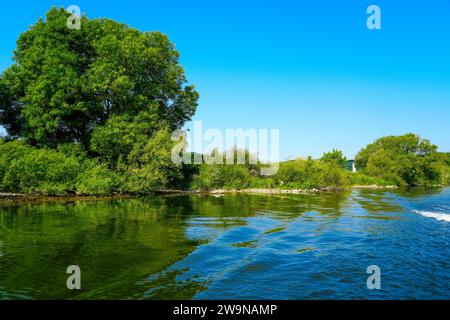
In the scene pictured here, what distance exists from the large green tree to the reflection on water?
15091mm

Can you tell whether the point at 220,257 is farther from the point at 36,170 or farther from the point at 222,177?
the point at 222,177

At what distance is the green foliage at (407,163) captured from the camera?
255 feet

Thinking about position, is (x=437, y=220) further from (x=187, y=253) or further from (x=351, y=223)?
(x=187, y=253)

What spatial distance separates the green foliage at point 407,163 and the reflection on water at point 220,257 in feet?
216

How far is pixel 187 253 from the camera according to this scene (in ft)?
34.2

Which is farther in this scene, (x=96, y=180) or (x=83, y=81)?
(x=83, y=81)

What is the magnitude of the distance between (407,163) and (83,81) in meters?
73.4

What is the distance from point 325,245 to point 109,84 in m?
24.8

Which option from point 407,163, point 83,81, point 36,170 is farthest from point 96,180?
point 407,163

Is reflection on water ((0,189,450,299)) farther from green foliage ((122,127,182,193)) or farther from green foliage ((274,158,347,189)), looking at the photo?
green foliage ((274,158,347,189))

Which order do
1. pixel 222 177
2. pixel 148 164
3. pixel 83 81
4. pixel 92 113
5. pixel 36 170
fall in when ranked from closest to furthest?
pixel 36 170
pixel 83 81
pixel 148 164
pixel 92 113
pixel 222 177

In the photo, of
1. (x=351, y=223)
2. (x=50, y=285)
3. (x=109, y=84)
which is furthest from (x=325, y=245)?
(x=109, y=84)

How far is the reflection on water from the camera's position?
7336 millimetres

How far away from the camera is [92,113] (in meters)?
33.7
